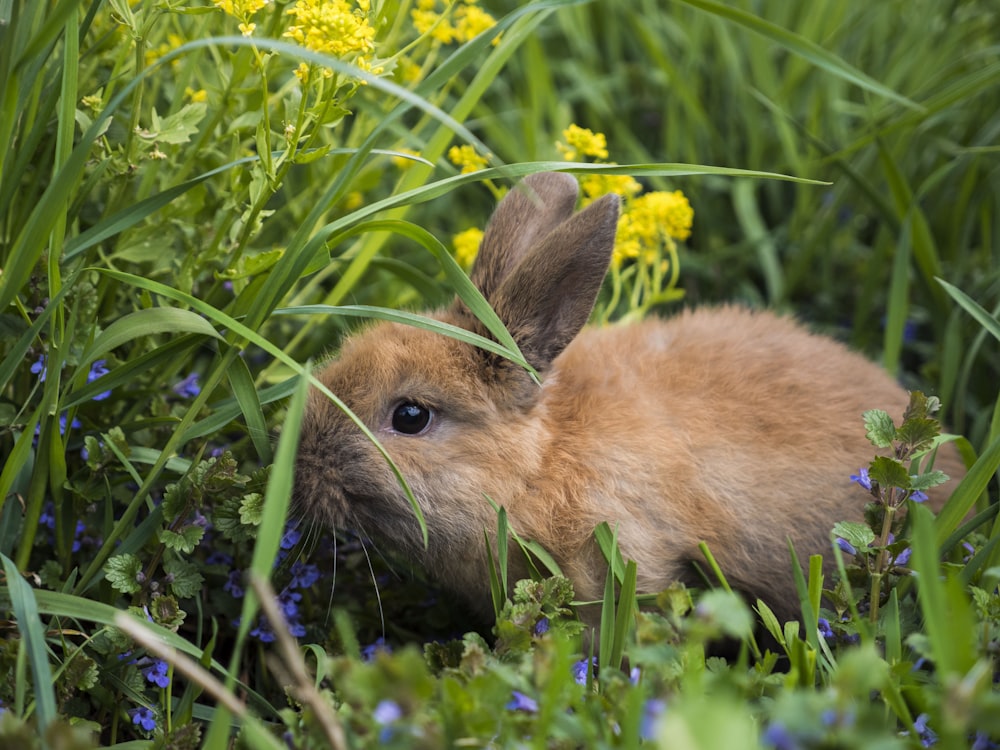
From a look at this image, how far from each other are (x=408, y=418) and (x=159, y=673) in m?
1.01

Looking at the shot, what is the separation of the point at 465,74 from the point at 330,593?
3087 millimetres

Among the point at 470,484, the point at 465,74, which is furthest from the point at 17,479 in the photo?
the point at 465,74

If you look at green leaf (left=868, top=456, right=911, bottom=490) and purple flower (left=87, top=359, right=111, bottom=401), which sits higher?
green leaf (left=868, top=456, right=911, bottom=490)

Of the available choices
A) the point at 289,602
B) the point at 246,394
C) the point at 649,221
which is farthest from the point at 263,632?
the point at 649,221

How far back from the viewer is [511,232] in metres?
3.29

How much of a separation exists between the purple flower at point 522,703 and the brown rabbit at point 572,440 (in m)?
1.07

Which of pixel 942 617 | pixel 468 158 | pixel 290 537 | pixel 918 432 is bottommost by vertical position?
pixel 290 537

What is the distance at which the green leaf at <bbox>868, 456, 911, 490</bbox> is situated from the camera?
8.20 feet

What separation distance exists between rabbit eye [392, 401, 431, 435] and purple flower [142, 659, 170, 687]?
0.95 metres

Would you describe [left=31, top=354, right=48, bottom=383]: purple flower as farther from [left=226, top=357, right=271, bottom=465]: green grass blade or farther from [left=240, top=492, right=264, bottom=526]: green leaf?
[left=240, top=492, right=264, bottom=526]: green leaf

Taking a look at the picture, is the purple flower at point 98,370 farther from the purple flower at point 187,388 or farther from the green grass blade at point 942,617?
the green grass blade at point 942,617

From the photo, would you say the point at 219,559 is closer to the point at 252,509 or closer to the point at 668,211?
the point at 252,509

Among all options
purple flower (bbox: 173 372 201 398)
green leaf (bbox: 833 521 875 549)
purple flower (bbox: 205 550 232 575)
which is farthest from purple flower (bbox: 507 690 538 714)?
purple flower (bbox: 173 372 201 398)

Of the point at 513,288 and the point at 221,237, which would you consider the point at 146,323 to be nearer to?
the point at 221,237
